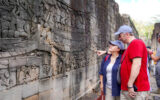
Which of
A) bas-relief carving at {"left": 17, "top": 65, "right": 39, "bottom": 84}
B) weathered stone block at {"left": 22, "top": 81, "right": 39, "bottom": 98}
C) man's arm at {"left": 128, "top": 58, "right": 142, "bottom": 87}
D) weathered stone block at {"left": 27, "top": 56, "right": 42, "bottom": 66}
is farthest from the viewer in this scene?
weathered stone block at {"left": 27, "top": 56, "right": 42, "bottom": 66}

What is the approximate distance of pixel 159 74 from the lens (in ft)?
12.6

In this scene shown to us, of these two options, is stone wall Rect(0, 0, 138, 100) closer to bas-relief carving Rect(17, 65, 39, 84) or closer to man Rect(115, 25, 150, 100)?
bas-relief carving Rect(17, 65, 39, 84)

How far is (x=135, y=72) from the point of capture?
2.42 metres

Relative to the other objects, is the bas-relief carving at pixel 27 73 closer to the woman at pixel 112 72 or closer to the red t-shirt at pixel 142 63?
the woman at pixel 112 72

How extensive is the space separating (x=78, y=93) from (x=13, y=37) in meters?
3.14

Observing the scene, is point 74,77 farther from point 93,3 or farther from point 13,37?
point 93,3

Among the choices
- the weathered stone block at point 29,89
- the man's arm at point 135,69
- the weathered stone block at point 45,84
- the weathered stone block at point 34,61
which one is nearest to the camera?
the man's arm at point 135,69

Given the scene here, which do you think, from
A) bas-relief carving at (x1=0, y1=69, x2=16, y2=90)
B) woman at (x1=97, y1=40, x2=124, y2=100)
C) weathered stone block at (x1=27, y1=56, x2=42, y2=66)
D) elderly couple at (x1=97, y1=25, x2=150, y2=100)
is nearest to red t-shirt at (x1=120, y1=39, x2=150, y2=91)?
elderly couple at (x1=97, y1=25, x2=150, y2=100)

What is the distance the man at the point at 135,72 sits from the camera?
2416 millimetres

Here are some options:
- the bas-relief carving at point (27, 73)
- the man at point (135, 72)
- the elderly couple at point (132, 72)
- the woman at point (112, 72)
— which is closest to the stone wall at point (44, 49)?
the bas-relief carving at point (27, 73)

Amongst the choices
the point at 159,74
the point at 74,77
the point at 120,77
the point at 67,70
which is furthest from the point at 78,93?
the point at 120,77

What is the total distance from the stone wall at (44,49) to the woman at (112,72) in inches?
46.4

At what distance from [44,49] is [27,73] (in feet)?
2.13

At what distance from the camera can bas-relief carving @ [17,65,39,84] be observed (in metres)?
2.76
